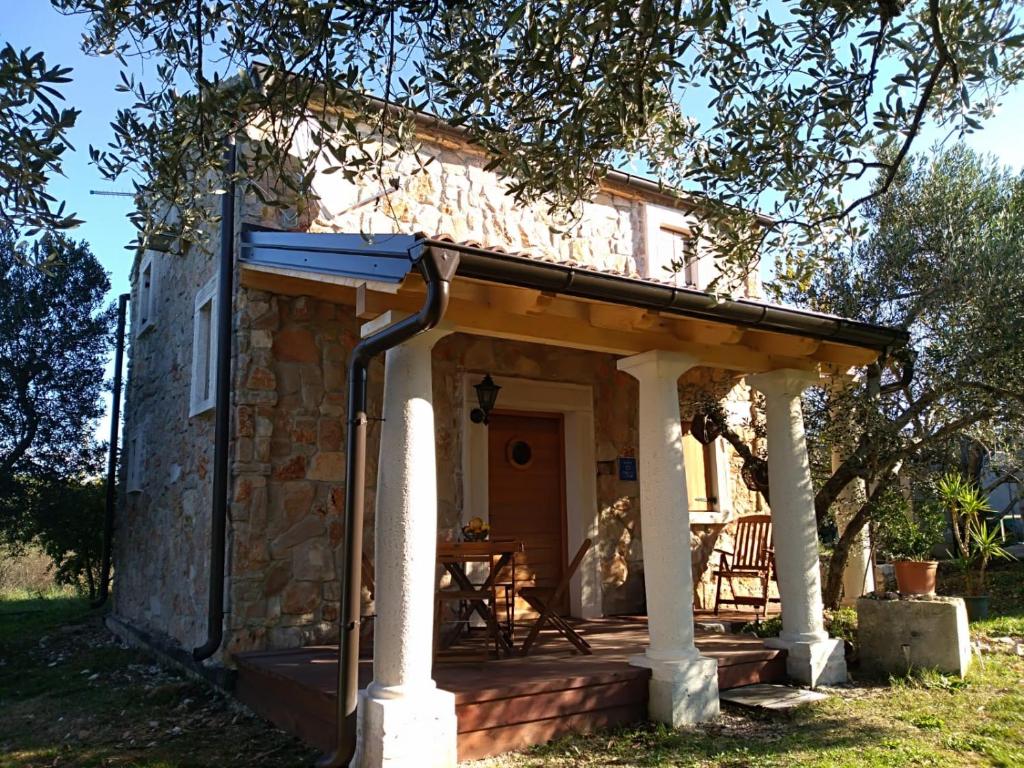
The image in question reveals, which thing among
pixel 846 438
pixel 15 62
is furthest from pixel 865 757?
pixel 15 62

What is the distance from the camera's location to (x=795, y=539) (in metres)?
5.99

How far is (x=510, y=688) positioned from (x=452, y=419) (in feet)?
9.07

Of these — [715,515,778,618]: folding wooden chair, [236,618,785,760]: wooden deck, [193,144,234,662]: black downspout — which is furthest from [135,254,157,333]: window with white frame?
[715,515,778,618]: folding wooden chair

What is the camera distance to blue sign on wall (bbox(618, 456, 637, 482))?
8.02m

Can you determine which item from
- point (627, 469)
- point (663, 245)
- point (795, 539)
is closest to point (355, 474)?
point (795, 539)

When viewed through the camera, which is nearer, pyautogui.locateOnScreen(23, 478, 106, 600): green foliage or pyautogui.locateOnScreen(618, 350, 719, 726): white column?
pyautogui.locateOnScreen(618, 350, 719, 726): white column

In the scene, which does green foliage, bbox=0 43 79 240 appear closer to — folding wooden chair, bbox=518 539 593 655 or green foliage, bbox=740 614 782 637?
folding wooden chair, bbox=518 539 593 655

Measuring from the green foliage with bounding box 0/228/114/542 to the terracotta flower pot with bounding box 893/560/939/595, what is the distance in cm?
1031

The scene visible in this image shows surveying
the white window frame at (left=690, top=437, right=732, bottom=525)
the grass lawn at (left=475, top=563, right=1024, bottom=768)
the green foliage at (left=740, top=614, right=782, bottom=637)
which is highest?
the white window frame at (left=690, top=437, right=732, bottom=525)

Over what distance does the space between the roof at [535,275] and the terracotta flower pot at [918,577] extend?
1.66 metres

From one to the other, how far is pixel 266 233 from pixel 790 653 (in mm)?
4812

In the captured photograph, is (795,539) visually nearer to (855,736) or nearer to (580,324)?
(855,736)

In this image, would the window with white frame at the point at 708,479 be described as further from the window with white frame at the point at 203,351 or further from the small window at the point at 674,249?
the window with white frame at the point at 203,351

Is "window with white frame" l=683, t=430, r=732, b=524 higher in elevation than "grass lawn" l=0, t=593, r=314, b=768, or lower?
higher
